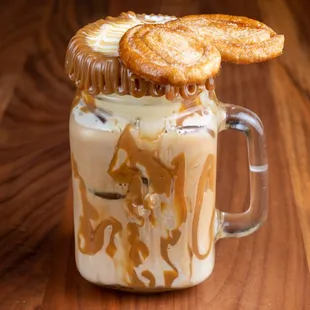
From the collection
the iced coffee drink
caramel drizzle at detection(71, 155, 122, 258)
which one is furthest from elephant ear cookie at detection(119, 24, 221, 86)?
caramel drizzle at detection(71, 155, 122, 258)

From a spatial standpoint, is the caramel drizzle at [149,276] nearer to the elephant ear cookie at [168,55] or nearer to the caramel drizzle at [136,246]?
the caramel drizzle at [136,246]

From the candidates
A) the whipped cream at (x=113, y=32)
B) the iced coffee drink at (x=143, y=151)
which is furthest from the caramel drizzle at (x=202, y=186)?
the whipped cream at (x=113, y=32)

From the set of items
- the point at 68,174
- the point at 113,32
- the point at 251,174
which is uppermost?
the point at 113,32

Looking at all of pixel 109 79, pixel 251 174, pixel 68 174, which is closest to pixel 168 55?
pixel 109 79

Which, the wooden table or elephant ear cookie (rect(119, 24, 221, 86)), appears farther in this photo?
the wooden table

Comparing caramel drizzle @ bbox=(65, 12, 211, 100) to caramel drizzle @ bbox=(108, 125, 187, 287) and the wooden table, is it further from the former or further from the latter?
the wooden table

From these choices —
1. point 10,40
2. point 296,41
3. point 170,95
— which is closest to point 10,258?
point 170,95

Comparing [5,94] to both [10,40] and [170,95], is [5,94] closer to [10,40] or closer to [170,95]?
[10,40]

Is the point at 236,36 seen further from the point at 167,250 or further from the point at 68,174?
the point at 68,174
